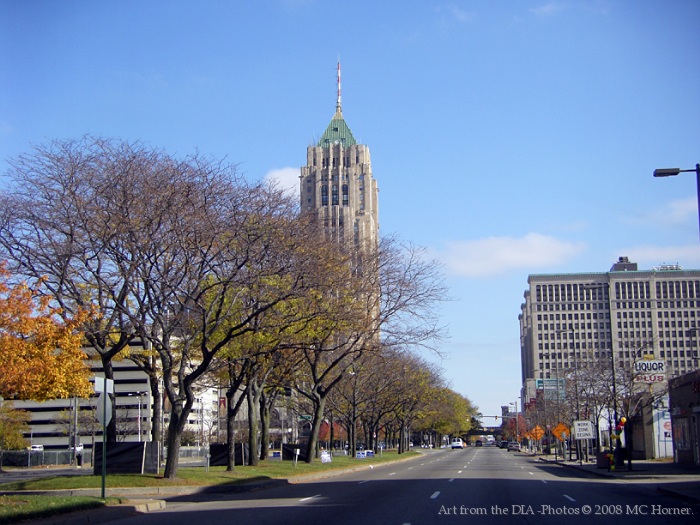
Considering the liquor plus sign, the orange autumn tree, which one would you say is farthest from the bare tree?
the liquor plus sign

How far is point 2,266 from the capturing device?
23.6 m

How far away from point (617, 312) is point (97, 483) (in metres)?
164

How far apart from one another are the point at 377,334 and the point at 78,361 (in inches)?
772

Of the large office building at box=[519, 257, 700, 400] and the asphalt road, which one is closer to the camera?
the asphalt road

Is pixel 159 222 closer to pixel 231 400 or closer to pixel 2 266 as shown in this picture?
pixel 2 266

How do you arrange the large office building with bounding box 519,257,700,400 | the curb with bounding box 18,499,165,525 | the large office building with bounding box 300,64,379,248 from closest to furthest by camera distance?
the curb with bounding box 18,499,165,525 → the large office building with bounding box 300,64,379,248 → the large office building with bounding box 519,257,700,400

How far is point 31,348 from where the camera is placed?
22.8 m

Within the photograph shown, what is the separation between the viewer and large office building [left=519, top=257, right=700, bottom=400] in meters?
172

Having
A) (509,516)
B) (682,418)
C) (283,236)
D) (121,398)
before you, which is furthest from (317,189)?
(509,516)

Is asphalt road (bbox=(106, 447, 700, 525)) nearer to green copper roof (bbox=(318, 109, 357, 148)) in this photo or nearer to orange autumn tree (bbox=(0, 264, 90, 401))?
orange autumn tree (bbox=(0, 264, 90, 401))

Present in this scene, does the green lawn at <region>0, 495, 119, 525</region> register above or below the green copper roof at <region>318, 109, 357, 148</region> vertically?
below

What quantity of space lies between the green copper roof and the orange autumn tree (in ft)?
467

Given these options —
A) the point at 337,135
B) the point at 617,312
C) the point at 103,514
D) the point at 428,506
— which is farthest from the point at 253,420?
the point at 617,312
